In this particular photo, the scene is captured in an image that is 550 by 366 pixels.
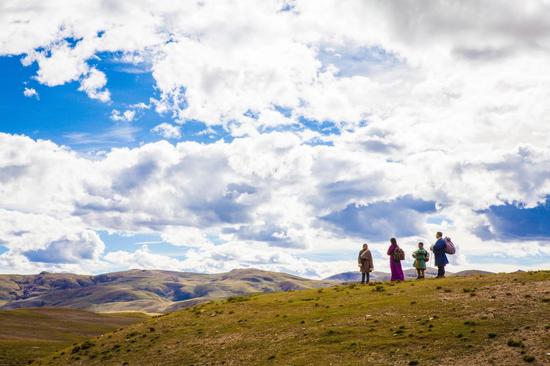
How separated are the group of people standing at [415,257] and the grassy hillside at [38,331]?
35.7m

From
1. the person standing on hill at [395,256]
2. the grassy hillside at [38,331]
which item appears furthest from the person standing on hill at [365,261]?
the grassy hillside at [38,331]

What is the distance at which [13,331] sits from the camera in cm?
8675

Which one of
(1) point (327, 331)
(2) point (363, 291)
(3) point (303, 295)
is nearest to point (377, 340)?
(1) point (327, 331)

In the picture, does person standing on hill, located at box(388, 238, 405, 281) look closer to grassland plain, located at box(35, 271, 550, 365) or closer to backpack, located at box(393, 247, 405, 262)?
backpack, located at box(393, 247, 405, 262)

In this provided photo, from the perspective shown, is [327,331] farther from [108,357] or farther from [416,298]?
[108,357]

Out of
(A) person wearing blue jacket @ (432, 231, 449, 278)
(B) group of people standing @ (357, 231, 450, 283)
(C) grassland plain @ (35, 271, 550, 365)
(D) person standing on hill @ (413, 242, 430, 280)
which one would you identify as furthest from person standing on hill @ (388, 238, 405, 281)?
(C) grassland plain @ (35, 271, 550, 365)

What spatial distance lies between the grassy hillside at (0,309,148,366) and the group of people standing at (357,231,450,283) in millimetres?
35715

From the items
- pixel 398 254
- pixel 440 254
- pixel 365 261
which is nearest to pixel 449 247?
pixel 440 254

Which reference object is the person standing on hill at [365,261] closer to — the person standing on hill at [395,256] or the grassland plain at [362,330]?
the person standing on hill at [395,256]

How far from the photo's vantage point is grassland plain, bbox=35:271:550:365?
3123 cm

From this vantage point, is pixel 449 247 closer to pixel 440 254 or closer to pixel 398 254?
pixel 440 254

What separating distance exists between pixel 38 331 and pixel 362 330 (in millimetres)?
70779

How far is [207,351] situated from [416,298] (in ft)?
55.5

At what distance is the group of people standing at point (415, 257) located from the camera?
182ft
